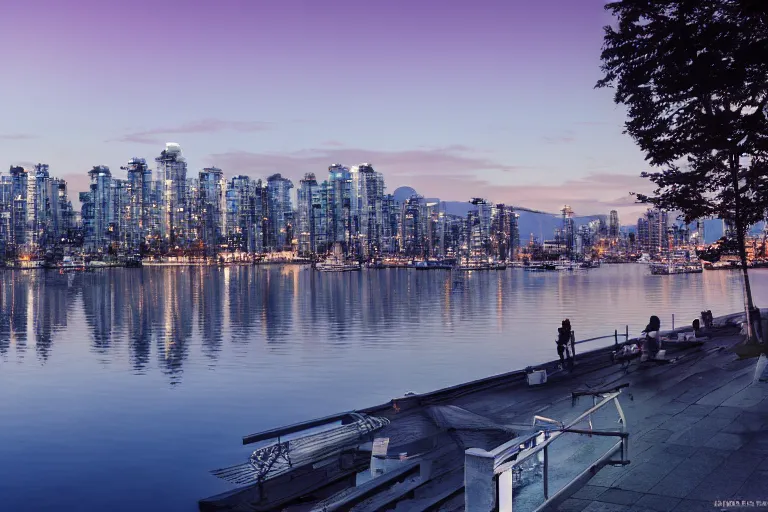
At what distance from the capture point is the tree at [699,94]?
22.6 meters

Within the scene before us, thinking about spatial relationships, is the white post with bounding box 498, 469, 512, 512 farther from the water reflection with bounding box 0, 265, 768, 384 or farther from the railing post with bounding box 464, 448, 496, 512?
the water reflection with bounding box 0, 265, 768, 384

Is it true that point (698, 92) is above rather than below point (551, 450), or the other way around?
above

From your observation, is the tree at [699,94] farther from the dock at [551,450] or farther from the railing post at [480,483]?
the railing post at [480,483]

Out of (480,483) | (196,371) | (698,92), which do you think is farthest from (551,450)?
(196,371)

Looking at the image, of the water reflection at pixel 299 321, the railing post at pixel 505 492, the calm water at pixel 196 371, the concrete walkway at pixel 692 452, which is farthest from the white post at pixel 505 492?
the water reflection at pixel 299 321

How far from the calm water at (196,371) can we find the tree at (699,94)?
1890 centimetres

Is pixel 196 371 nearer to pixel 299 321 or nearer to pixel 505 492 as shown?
pixel 299 321

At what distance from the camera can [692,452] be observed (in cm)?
1252

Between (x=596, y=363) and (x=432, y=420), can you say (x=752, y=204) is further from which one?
(x=432, y=420)

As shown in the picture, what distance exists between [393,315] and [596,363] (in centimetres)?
6257

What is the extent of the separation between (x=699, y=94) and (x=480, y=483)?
21886 mm

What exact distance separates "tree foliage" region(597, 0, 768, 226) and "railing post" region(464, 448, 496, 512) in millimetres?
15528

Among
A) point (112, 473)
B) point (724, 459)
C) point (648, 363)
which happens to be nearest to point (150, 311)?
point (112, 473)

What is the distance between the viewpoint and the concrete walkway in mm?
10078
